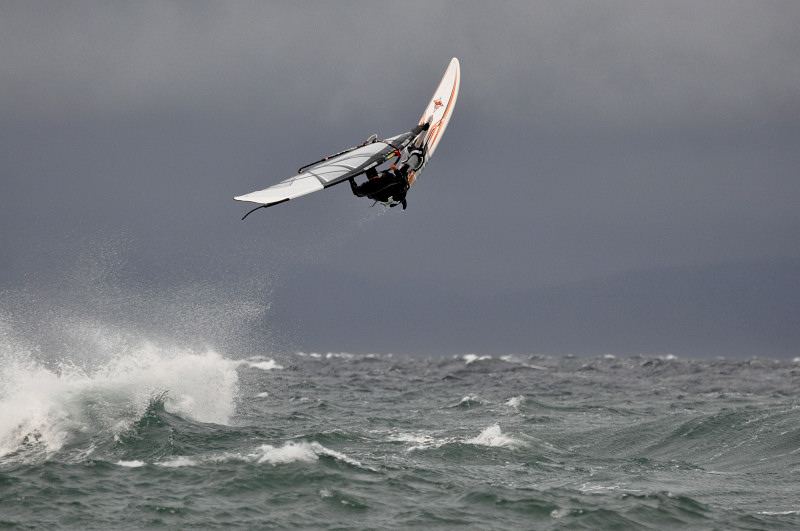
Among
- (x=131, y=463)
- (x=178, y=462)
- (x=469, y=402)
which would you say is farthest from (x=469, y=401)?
(x=131, y=463)

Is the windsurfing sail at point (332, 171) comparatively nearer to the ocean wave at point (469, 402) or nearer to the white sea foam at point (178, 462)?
the white sea foam at point (178, 462)

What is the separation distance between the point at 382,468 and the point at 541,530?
692 centimetres

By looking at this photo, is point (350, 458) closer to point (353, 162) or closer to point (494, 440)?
point (494, 440)

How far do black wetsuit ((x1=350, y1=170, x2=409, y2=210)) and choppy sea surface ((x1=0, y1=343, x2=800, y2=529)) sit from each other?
8.04 m

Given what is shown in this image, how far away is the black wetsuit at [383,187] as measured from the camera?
1101 inches

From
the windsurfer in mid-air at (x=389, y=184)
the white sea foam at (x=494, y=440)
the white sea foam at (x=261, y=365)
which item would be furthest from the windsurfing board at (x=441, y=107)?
the white sea foam at (x=261, y=365)

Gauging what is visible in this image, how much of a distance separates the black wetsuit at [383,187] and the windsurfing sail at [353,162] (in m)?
0.47

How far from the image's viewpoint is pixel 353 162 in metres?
27.5

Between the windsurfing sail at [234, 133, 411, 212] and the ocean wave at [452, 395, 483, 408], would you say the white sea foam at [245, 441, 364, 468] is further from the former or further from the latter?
the ocean wave at [452, 395, 483, 408]

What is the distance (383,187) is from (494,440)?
40.9ft

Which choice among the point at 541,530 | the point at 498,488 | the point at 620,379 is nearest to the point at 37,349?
the point at 498,488

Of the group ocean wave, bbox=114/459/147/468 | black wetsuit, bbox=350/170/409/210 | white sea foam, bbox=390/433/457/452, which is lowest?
ocean wave, bbox=114/459/147/468

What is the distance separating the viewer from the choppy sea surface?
2475 centimetres

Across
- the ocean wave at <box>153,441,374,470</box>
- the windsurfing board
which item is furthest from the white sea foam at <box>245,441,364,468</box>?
the windsurfing board
